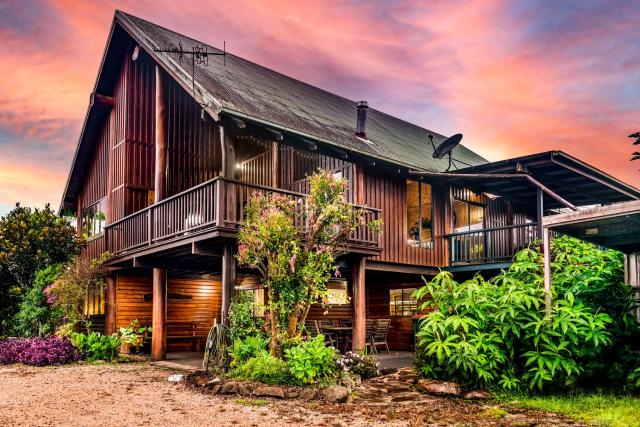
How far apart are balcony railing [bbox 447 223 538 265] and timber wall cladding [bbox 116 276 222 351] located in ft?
27.2

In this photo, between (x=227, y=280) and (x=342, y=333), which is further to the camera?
(x=342, y=333)

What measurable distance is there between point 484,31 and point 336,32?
3298 mm

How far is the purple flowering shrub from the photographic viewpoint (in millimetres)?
13898

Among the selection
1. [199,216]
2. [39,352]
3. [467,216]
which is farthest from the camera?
[467,216]

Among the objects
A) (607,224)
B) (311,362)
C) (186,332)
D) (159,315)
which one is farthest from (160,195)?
(607,224)

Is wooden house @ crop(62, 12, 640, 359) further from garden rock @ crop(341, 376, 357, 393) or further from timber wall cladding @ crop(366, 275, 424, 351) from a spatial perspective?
garden rock @ crop(341, 376, 357, 393)

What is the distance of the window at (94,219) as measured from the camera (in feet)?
64.3

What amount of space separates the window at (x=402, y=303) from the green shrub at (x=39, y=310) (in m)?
10.2

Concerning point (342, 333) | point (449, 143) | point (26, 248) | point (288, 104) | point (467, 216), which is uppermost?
point (288, 104)

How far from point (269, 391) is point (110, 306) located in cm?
1024

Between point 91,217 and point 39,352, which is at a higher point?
point 91,217

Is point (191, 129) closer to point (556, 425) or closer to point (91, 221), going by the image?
point (91, 221)

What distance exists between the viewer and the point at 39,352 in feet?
45.9

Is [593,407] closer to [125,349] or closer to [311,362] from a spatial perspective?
[311,362]
